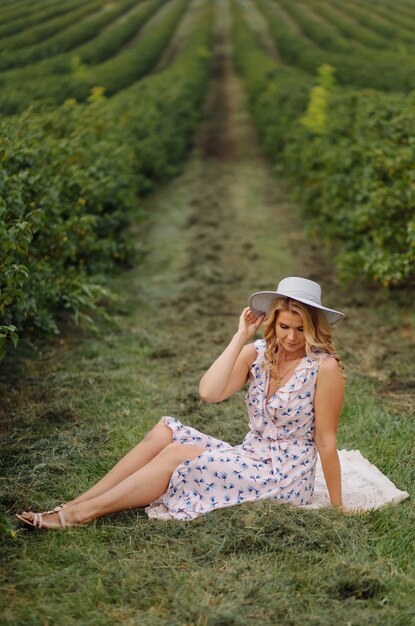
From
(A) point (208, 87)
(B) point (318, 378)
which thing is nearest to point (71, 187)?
(B) point (318, 378)

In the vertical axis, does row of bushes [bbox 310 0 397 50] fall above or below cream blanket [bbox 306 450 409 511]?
above

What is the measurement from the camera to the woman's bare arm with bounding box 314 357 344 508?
3932 mm

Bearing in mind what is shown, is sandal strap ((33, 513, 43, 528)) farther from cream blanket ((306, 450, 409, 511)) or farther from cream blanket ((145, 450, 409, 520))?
cream blanket ((306, 450, 409, 511))

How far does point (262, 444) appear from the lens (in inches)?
161

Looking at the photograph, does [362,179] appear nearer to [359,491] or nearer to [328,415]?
[359,491]

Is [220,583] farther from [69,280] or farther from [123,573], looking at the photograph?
[69,280]

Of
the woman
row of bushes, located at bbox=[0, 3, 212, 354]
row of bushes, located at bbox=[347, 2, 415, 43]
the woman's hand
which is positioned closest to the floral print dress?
the woman

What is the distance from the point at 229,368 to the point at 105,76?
14626 millimetres

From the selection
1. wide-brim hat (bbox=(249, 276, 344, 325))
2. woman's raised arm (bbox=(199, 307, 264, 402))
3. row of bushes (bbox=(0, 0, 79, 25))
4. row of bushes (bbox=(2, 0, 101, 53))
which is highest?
row of bushes (bbox=(0, 0, 79, 25))

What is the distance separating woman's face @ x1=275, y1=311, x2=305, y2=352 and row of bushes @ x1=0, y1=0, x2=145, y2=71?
6.53 metres

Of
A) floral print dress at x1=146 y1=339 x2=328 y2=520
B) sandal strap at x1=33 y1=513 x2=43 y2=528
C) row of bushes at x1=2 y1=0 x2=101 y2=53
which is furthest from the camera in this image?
row of bushes at x1=2 y1=0 x2=101 y2=53

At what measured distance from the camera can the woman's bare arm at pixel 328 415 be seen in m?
3.93

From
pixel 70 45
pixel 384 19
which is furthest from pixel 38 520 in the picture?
pixel 384 19

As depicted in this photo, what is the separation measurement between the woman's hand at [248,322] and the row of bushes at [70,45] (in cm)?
632
